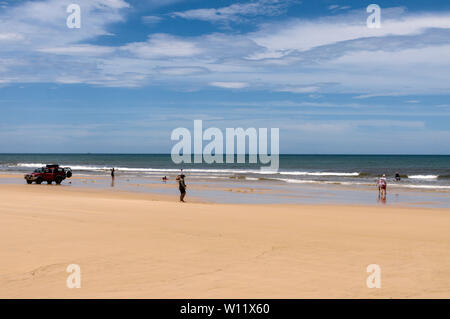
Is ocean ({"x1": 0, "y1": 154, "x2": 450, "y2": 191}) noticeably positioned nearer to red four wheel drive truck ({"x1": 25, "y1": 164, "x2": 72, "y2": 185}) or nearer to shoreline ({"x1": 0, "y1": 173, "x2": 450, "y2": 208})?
shoreline ({"x1": 0, "y1": 173, "x2": 450, "y2": 208})

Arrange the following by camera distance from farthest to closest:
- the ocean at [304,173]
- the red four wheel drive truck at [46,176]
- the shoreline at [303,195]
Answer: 1. the ocean at [304,173]
2. the red four wheel drive truck at [46,176]
3. the shoreline at [303,195]

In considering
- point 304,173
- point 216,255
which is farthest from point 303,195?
point 304,173

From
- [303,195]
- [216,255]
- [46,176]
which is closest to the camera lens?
[216,255]

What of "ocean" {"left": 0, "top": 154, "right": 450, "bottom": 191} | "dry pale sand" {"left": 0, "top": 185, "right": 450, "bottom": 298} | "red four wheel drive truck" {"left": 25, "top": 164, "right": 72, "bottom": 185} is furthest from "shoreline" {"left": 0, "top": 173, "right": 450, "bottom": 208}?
"dry pale sand" {"left": 0, "top": 185, "right": 450, "bottom": 298}

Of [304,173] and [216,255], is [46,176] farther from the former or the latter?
[304,173]

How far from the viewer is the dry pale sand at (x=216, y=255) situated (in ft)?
26.5

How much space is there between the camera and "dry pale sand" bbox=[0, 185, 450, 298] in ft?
26.5

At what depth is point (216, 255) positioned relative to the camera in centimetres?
1080

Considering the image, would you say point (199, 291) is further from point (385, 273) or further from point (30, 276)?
point (385, 273)

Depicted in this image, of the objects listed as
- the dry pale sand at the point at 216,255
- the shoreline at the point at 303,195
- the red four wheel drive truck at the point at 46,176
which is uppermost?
the red four wheel drive truck at the point at 46,176

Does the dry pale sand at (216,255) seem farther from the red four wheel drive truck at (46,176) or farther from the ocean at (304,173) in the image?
the ocean at (304,173)

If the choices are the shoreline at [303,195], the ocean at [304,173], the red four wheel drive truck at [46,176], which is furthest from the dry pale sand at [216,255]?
the ocean at [304,173]
